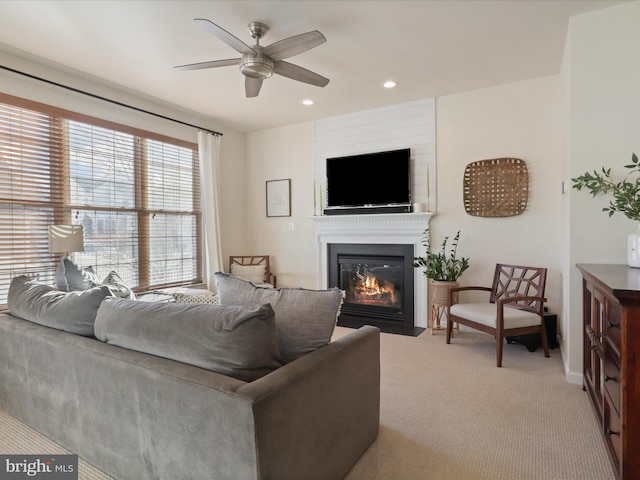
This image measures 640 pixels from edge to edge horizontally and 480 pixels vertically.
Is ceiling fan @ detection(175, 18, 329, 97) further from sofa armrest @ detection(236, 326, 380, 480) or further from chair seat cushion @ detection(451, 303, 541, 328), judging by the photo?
chair seat cushion @ detection(451, 303, 541, 328)

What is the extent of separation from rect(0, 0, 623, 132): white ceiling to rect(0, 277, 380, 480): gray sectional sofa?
79.4 inches

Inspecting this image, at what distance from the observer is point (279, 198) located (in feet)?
17.6

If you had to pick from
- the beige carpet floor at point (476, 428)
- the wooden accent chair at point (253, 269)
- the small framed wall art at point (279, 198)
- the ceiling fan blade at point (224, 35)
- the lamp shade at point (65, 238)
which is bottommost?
the beige carpet floor at point (476, 428)

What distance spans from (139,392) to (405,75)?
345cm

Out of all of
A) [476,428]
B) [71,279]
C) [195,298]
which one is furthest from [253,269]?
[476,428]

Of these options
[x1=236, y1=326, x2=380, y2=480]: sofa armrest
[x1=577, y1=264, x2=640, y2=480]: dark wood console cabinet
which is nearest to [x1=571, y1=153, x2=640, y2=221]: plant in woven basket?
[x1=577, y1=264, x2=640, y2=480]: dark wood console cabinet

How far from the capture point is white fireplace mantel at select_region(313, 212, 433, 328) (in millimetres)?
4309

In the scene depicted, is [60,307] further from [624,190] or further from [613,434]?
[624,190]

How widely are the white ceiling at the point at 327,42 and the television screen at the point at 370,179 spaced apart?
0.75 metres

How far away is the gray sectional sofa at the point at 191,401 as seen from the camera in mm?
1174

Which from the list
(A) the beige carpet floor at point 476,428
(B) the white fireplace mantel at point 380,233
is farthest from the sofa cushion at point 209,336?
(B) the white fireplace mantel at point 380,233

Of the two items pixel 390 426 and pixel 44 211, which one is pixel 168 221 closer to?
pixel 44 211

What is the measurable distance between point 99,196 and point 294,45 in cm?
266

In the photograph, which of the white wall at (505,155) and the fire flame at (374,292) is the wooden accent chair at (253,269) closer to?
the fire flame at (374,292)
